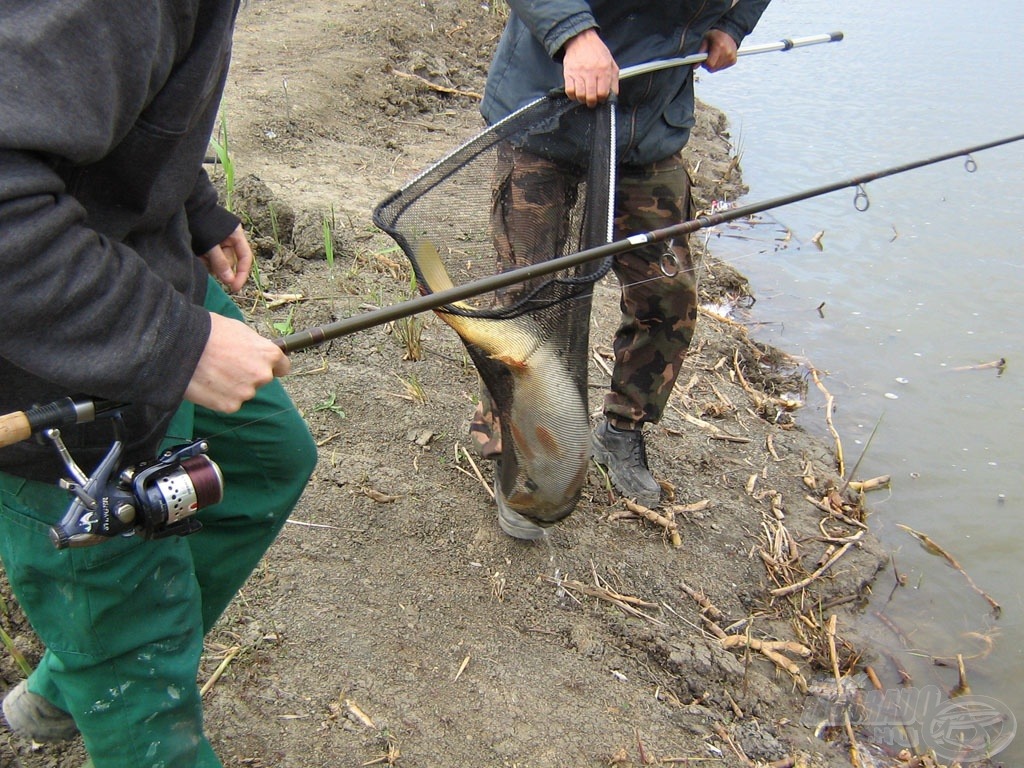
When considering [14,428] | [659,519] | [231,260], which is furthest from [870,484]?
[14,428]

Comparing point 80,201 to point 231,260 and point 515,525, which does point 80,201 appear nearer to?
point 231,260

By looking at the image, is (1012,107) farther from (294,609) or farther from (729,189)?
(294,609)

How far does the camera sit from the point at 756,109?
30.2 ft

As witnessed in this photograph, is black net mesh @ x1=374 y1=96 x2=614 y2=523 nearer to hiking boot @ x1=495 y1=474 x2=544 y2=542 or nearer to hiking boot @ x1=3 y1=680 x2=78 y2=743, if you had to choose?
hiking boot @ x1=495 y1=474 x2=544 y2=542

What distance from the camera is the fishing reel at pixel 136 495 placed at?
4.76 feet

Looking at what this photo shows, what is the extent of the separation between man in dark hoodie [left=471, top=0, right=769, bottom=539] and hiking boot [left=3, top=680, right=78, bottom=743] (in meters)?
1.44

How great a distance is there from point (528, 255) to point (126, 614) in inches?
63.0

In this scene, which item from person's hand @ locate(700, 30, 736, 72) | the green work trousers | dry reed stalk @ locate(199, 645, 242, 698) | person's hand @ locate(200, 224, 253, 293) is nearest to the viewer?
the green work trousers

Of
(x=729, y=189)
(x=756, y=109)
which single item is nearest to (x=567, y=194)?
(x=729, y=189)

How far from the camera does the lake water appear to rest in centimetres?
364

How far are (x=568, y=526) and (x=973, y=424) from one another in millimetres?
2683

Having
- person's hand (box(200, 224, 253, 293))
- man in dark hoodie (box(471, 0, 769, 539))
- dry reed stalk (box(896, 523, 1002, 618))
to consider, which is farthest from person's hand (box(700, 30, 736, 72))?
dry reed stalk (box(896, 523, 1002, 618))

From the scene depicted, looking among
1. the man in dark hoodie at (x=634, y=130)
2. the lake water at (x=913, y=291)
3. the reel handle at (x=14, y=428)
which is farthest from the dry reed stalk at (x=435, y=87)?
the reel handle at (x=14, y=428)

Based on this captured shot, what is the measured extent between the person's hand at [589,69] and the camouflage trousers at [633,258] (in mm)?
282
